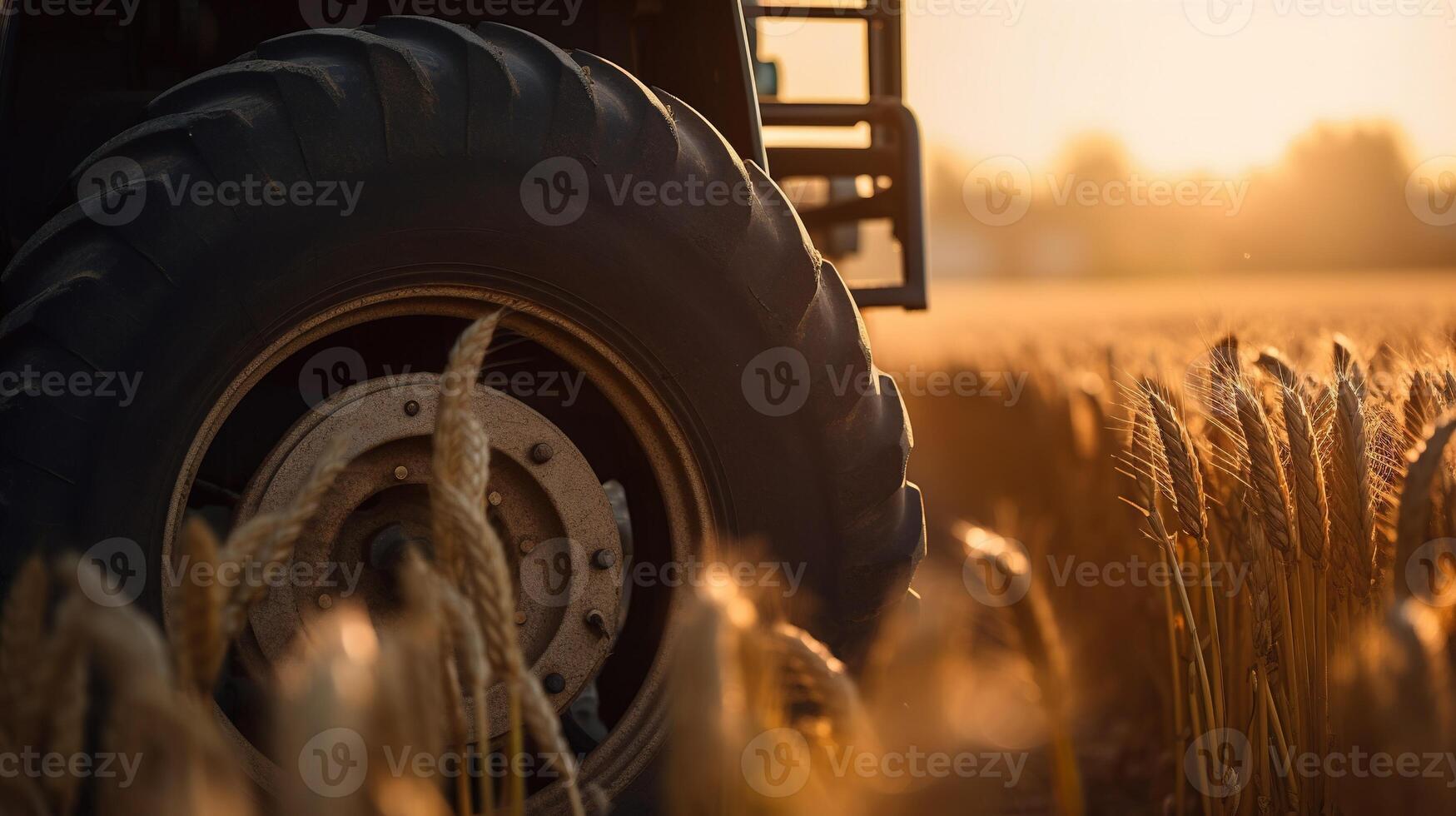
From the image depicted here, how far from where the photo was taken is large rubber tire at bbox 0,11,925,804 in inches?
50.8

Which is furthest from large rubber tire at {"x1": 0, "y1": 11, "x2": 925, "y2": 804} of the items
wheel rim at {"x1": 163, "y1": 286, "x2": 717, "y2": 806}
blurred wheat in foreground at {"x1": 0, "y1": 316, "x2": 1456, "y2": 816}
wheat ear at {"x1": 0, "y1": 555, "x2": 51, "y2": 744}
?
wheat ear at {"x1": 0, "y1": 555, "x2": 51, "y2": 744}

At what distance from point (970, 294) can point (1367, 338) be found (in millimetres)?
41953

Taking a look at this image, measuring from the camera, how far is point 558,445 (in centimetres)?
155

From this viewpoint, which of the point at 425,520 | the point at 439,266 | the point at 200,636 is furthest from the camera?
the point at 425,520

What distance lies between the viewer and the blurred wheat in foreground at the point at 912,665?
71cm

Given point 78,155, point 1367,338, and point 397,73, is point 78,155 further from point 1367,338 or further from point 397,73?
point 1367,338

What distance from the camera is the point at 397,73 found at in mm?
1383

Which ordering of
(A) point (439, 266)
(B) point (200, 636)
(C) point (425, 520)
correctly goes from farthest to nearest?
(C) point (425, 520), (A) point (439, 266), (B) point (200, 636)

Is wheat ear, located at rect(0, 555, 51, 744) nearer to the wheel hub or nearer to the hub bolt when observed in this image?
the wheel hub

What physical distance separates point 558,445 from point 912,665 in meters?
0.80

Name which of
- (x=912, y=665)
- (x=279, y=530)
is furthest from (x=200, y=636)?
(x=912, y=665)

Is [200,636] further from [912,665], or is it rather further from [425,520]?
[425,520]

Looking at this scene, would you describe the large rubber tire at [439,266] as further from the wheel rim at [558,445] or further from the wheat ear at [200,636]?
the wheat ear at [200,636]

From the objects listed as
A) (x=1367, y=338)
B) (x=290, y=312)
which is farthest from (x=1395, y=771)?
(x=1367, y=338)
